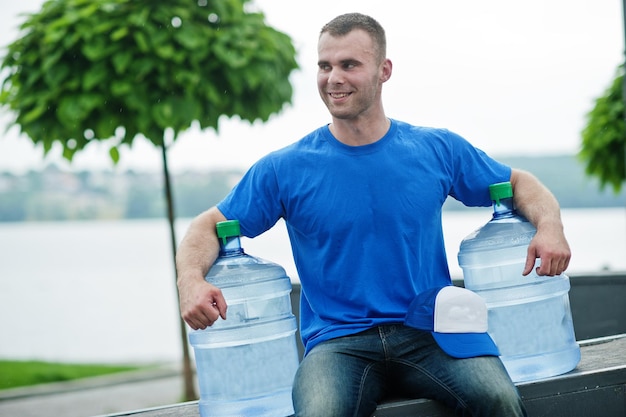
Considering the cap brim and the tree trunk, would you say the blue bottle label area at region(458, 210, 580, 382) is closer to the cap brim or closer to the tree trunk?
the cap brim

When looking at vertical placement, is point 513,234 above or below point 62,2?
below

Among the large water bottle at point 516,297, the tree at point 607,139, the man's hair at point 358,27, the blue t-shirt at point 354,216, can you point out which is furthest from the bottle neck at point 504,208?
the tree at point 607,139

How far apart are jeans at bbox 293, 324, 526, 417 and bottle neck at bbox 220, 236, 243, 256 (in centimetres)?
37

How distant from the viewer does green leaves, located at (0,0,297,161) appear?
4.57 m

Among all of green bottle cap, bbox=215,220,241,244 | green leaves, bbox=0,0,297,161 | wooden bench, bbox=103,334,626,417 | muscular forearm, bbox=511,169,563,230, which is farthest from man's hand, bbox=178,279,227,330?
green leaves, bbox=0,0,297,161

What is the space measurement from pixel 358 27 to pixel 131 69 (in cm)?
243

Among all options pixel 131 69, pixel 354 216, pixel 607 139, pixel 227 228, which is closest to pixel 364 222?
pixel 354 216

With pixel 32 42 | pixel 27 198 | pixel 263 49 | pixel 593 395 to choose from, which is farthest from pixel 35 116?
pixel 27 198

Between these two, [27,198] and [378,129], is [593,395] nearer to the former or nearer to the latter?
[378,129]

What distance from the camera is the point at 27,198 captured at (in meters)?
26.5

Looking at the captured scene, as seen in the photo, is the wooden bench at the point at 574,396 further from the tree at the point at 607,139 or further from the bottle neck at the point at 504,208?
the tree at the point at 607,139

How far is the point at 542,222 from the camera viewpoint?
2.38m

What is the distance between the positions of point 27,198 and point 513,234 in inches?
1019

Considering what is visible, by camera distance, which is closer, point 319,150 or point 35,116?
point 319,150
